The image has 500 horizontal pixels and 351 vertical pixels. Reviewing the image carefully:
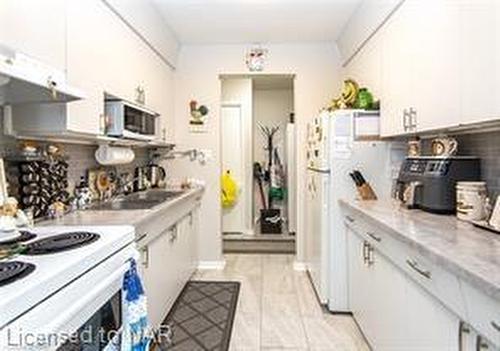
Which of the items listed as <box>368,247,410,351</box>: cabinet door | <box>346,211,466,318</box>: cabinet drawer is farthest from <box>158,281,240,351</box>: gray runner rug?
<box>346,211,466,318</box>: cabinet drawer

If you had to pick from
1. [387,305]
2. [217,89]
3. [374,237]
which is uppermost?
[217,89]

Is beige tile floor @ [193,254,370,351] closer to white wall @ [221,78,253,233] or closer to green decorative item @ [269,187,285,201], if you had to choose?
white wall @ [221,78,253,233]

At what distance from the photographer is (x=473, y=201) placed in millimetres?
1896

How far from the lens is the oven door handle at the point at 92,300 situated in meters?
1.00

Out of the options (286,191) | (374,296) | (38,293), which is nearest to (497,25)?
(374,296)

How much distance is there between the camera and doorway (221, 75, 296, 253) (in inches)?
216

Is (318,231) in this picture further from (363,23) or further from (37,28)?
(37,28)

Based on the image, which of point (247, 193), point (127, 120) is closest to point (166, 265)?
point (127, 120)

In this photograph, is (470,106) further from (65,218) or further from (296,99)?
(296,99)

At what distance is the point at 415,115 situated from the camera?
232 centimetres

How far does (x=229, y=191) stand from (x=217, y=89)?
182 cm

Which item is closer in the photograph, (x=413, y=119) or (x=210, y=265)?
(x=413, y=119)

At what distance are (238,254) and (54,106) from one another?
11.2 feet

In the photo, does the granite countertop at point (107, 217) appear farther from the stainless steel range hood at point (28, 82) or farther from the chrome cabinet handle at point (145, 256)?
the stainless steel range hood at point (28, 82)
